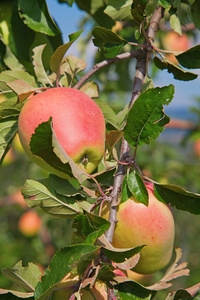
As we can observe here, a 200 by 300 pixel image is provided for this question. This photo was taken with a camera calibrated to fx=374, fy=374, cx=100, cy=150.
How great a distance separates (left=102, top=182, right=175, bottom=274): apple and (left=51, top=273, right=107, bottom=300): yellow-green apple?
98 mm

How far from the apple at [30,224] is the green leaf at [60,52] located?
7.26 feet

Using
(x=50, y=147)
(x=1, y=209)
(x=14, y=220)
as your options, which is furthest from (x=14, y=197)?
(x=50, y=147)

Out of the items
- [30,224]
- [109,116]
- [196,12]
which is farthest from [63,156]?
[30,224]

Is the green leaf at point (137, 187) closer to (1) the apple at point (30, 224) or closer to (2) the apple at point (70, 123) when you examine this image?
(2) the apple at point (70, 123)

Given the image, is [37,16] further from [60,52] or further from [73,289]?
[73,289]

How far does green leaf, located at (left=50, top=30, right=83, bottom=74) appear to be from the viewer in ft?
2.24

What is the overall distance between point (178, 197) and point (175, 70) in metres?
0.25

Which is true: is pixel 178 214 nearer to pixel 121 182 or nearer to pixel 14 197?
pixel 14 197

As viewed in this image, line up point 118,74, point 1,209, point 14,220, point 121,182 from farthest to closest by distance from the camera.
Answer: point 14,220 → point 1,209 → point 118,74 → point 121,182

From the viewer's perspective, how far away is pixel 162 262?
2.54 ft

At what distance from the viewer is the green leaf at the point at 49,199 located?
2.20 feet

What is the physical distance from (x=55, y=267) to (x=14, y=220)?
9.03 feet

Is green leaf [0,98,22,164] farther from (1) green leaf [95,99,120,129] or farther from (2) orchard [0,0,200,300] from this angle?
(1) green leaf [95,99,120,129]

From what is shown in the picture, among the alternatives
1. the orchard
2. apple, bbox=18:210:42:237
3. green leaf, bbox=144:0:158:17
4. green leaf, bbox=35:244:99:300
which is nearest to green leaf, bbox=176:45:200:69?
the orchard
